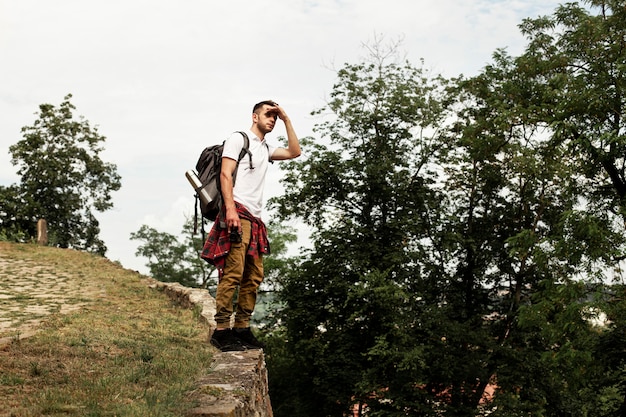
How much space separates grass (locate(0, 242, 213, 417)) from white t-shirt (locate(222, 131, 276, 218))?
1.40 metres

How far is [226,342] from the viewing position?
5355mm

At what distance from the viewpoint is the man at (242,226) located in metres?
4.87

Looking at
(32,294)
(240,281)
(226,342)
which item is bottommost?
(226,342)

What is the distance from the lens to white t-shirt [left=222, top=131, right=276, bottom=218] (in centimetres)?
494

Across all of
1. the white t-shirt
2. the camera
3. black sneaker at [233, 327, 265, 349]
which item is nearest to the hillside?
black sneaker at [233, 327, 265, 349]

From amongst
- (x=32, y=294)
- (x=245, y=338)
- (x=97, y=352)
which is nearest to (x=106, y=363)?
(x=97, y=352)

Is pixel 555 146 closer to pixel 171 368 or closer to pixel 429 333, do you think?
pixel 429 333

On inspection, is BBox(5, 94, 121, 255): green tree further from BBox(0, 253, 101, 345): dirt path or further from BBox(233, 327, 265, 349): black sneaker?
BBox(233, 327, 265, 349): black sneaker

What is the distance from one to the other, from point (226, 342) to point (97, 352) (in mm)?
1211

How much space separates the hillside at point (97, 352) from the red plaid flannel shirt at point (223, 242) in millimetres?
885

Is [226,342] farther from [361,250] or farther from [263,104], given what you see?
[361,250]

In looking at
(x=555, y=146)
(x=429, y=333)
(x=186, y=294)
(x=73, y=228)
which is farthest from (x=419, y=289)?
(x=73, y=228)

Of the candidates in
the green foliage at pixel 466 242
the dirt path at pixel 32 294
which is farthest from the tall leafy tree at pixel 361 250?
the dirt path at pixel 32 294

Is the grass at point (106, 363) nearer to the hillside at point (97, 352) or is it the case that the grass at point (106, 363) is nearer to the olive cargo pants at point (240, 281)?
the hillside at point (97, 352)
